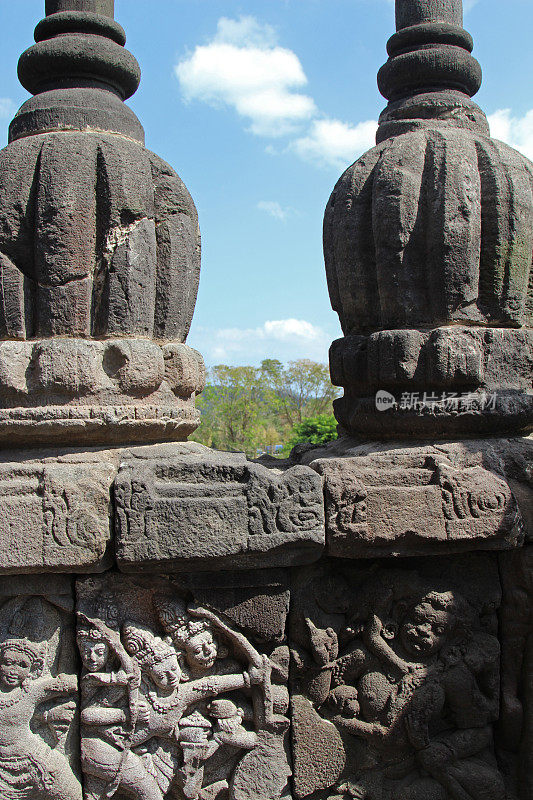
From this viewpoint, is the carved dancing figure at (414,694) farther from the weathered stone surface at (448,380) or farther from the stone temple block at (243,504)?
the weathered stone surface at (448,380)

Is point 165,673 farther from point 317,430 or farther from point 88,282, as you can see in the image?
point 317,430

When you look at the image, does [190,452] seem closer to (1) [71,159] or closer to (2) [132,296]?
(2) [132,296]

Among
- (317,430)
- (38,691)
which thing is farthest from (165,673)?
(317,430)

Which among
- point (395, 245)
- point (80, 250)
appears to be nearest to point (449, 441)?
point (395, 245)

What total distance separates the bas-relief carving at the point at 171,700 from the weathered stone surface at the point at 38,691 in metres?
0.06

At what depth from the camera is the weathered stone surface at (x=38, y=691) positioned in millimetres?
2236

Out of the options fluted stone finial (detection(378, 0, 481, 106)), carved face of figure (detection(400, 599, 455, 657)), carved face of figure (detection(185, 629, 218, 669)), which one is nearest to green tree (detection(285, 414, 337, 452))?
fluted stone finial (detection(378, 0, 481, 106))

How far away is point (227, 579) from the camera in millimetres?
2404

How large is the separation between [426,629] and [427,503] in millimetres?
514

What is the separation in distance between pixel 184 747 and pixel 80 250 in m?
1.92

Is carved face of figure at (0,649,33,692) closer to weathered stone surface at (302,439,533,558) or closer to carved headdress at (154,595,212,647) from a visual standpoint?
carved headdress at (154,595,212,647)

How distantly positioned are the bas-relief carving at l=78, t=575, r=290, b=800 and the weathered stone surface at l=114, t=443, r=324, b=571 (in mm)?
210

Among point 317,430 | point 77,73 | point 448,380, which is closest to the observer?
point 448,380

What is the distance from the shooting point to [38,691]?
7.41ft
